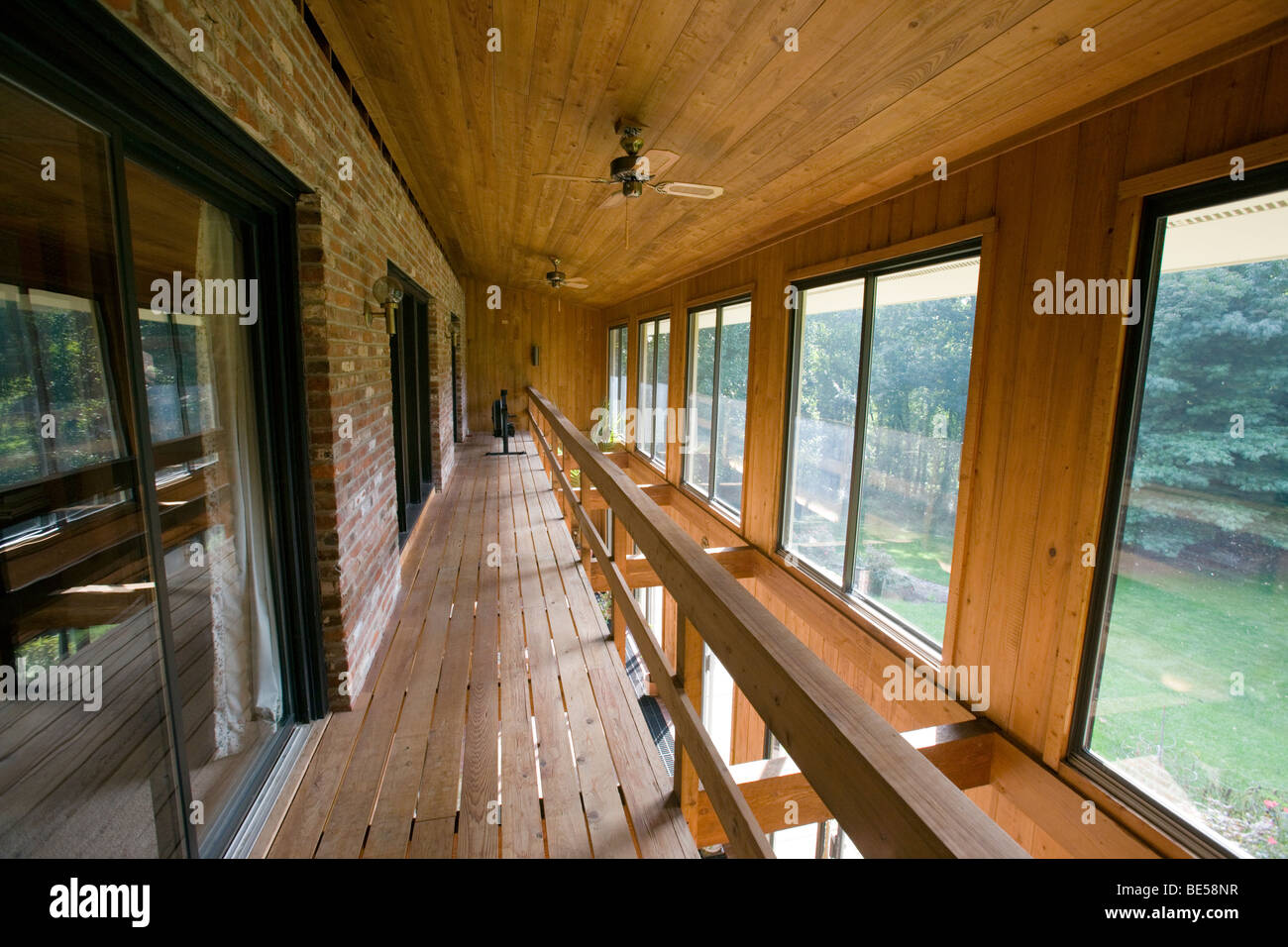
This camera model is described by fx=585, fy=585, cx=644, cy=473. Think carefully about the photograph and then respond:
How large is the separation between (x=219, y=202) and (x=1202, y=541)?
3366mm

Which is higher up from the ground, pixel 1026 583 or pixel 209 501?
pixel 209 501

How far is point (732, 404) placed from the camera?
606 cm

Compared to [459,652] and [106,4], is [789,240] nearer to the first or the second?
[459,652]

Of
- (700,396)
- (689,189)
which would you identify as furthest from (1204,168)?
(700,396)

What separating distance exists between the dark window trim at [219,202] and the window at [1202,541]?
3.04 metres

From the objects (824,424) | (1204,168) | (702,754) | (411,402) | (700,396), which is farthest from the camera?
(700,396)

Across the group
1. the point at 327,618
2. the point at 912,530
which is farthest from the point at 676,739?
the point at 912,530

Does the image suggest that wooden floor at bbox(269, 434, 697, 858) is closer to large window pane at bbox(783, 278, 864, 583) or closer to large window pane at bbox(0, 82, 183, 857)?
large window pane at bbox(0, 82, 183, 857)

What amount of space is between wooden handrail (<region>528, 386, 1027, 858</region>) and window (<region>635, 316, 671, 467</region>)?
657 centimetres

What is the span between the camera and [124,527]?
50.4 inches

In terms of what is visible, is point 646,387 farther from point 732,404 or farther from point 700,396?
point 732,404

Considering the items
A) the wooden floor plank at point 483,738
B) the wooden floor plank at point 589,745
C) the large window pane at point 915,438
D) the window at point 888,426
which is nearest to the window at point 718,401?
the window at point 888,426

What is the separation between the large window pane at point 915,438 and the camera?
3191 millimetres
